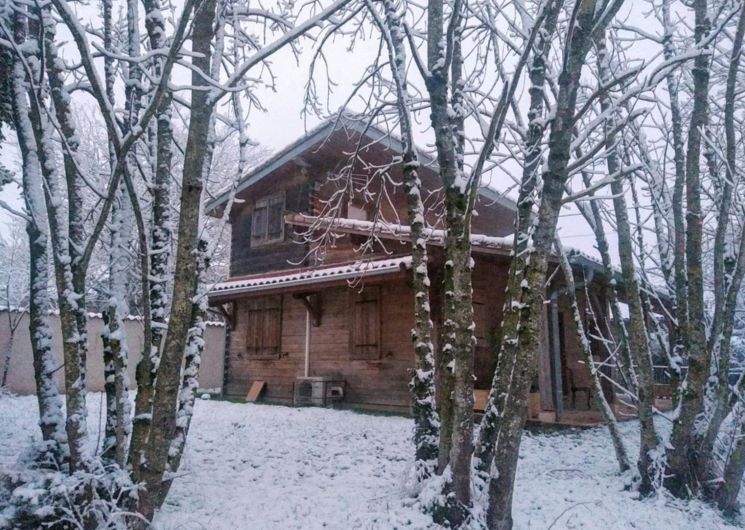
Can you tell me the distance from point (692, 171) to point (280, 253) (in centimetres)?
992

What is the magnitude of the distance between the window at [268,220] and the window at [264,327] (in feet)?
5.66

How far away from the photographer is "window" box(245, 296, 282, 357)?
12.7 m

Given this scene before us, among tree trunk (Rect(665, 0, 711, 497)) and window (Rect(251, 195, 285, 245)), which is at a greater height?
window (Rect(251, 195, 285, 245))

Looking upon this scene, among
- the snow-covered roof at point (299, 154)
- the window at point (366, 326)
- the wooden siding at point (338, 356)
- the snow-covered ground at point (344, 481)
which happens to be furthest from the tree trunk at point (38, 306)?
the snow-covered roof at point (299, 154)

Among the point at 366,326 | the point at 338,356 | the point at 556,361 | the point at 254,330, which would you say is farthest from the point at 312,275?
the point at 556,361

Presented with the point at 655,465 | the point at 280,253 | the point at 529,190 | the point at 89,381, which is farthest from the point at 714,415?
the point at 89,381

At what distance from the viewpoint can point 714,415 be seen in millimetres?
4973

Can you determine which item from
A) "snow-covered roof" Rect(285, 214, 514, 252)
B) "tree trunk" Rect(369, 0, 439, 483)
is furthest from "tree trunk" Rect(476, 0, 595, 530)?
"snow-covered roof" Rect(285, 214, 514, 252)

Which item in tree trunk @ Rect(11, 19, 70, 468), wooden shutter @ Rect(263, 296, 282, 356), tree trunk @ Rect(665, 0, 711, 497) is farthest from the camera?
wooden shutter @ Rect(263, 296, 282, 356)

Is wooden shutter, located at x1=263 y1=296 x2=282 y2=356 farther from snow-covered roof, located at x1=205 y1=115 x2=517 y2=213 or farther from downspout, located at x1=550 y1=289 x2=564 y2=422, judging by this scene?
downspout, located at x1=550 y1=289 x2=564 y2=422

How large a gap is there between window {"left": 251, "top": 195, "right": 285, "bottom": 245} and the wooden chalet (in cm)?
3

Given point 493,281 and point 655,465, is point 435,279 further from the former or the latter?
point 655,465

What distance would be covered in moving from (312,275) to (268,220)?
12.9 feet

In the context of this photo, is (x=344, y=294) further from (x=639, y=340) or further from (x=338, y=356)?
(x=639, y=340)
